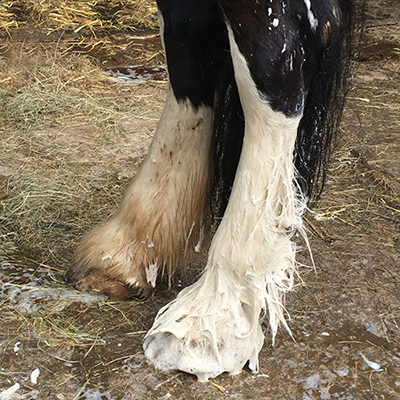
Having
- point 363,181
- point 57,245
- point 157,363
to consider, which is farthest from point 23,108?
point 157,363

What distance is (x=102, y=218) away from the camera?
2418 millimetres

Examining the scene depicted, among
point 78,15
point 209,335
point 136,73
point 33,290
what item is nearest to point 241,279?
point 209,335

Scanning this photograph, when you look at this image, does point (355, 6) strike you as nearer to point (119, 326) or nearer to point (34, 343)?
point (119, 326)

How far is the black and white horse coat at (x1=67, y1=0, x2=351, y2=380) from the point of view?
1439 millimetres

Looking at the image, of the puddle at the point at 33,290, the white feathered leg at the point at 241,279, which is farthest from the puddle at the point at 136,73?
the white feathered leg at the point at 241,279

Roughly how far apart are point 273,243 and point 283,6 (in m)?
0.57

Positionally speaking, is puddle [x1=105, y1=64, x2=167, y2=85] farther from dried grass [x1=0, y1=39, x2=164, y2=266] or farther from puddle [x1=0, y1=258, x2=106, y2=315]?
puddle [x1=0, y1=258, x2=106, y2=315]

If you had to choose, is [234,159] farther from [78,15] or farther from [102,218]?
[78,15]

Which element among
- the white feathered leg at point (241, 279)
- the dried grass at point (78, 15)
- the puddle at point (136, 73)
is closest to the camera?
the white feathered leg at point (241, 279)

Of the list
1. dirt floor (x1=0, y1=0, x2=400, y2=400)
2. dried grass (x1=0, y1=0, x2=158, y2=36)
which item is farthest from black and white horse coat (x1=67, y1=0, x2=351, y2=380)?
dried grass (x1=0, y1=0, x2=158, y2=36)

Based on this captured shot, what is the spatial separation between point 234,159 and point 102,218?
84cm

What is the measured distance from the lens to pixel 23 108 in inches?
130

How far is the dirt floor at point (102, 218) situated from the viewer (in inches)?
66.8

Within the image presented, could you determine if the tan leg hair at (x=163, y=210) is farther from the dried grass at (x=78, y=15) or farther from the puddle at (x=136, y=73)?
the dried grass at (x=78, y=15)
